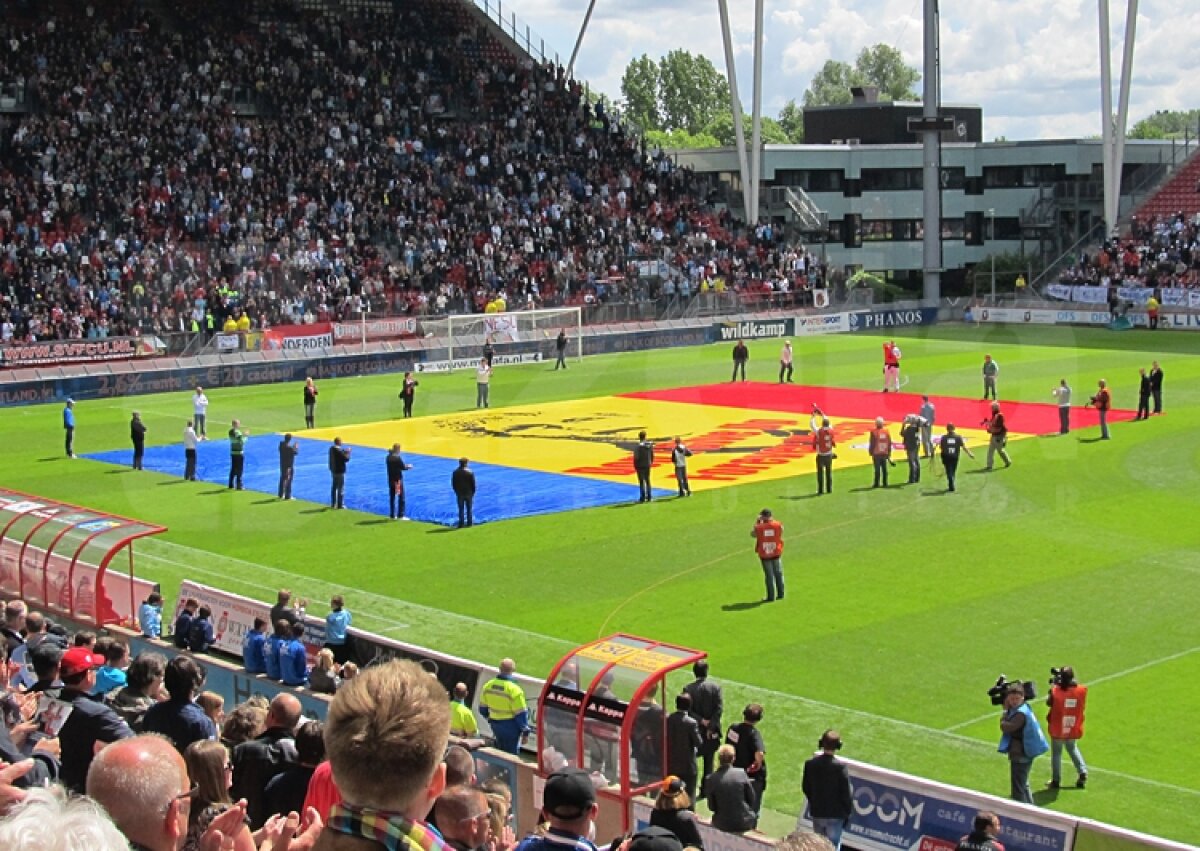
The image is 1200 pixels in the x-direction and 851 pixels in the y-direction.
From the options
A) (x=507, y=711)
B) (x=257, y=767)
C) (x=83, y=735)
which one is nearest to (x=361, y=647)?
(x=507, y=711)

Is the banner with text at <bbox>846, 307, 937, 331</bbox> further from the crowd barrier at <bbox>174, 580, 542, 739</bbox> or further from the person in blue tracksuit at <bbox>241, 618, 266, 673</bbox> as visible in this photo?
the person in blue tracksuit at <bbox>241, 618, 266, 673</bbox>

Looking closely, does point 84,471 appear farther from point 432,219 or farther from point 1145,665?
point 432,219

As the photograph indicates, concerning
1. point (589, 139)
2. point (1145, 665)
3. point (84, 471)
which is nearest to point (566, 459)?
point (84, 471)

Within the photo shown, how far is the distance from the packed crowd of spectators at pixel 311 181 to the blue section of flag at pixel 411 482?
14617mm

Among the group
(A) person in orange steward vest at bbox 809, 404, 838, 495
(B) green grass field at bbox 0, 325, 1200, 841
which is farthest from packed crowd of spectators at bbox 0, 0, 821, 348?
(A) person in orange steward vest at bbox 809, 404, 838, 495

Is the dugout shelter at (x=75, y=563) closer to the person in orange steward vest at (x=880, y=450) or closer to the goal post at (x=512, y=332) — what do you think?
the person in orange steward vest at (x=880, y=450)

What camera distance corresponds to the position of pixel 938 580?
22.9 m

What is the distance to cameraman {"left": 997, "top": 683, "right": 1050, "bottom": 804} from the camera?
14.3m

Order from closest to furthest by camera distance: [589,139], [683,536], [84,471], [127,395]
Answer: [683,536] → [84,471] → [127,395] → [589,139]

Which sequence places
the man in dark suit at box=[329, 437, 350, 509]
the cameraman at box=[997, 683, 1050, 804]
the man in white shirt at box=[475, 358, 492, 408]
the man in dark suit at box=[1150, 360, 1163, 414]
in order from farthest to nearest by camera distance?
1. the man in white shirt at box=[475, 358, 492, 408]
2. the man in dark suit at box=[1150, 360, 1163, 414]
3. the man in dark suit at box=[329, 437, 350, 509]
4. the cameraman at box=[997, 683, 1050, 804]

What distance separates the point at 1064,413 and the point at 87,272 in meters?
31.4

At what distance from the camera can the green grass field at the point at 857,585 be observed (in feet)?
54.3

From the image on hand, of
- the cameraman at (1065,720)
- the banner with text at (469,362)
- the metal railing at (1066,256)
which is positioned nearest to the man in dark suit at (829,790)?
the cameraman at (1065,720)

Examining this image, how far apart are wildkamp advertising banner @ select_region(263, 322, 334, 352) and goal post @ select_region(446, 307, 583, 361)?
4022 millimetres
